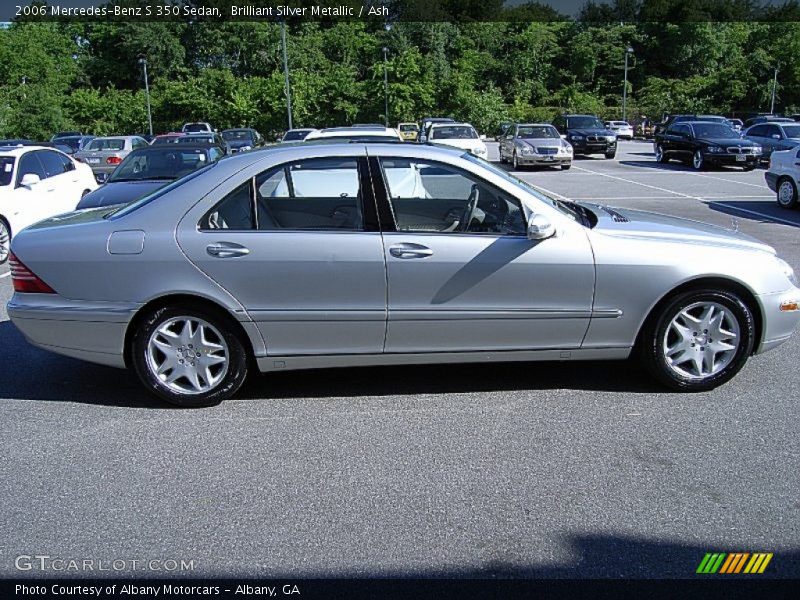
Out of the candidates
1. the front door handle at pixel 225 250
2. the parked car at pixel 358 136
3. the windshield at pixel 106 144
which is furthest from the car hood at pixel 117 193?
the windshield at pixel 106 144

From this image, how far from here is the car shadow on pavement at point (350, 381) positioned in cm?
506

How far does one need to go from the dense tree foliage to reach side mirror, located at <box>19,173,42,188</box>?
123 ft

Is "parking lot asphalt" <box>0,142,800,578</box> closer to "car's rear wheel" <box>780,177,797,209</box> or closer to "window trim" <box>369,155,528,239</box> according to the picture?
"window trim" <box>369,155,528,239</box>

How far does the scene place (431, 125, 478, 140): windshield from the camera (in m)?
24.8

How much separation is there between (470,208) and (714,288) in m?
1.64

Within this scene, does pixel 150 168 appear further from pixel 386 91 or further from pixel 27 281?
pixel 386 91

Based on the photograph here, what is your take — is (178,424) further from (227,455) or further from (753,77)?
(753,77)

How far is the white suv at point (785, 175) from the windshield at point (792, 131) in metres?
14.6

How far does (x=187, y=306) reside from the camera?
15.4ft

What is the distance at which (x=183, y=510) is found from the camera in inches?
139

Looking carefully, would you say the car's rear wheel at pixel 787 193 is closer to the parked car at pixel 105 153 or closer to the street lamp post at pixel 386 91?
the parked car at pixel 105 153

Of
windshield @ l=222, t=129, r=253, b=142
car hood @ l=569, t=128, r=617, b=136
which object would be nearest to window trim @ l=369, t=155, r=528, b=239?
car hood @ l=569, t=128, r=617, b=136

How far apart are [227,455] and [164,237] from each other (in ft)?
4.71

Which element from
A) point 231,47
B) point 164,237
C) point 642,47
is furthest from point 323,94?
point 164,237
